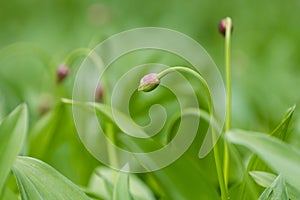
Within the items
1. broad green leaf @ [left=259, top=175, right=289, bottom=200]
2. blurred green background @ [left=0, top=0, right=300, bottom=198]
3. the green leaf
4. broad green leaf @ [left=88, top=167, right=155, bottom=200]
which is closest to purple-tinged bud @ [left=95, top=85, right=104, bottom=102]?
blurred green background @ [left=0, top=0, right=300, bottom=198]

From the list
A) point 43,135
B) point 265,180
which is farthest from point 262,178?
point 43,135

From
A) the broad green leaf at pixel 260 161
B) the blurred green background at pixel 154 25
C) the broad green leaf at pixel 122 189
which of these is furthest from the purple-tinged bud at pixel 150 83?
the blurred green background at pixel 154 25

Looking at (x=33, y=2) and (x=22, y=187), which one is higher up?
(x=33, y=2)

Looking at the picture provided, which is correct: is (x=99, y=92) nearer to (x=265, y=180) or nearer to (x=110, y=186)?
(x=110, y=186)

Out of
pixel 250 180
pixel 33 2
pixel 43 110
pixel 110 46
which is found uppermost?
pixel 33 2

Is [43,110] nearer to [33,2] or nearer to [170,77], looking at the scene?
[170,77]

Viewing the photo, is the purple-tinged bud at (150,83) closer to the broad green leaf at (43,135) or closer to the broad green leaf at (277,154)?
the broad green leaf at (277,154)

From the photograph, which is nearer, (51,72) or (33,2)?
(51,72)

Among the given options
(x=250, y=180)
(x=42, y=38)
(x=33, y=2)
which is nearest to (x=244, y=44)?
(x=42, y=38)
